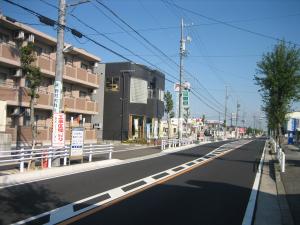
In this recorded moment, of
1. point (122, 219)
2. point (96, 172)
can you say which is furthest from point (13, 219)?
point (96, 172)

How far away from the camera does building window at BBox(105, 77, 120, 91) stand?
2018 inches

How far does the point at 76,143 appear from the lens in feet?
62.8

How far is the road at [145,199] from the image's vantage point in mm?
8752

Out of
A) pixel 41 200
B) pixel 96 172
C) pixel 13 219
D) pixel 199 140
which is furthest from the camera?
pixel 199 140

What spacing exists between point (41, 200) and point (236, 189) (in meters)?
6.41

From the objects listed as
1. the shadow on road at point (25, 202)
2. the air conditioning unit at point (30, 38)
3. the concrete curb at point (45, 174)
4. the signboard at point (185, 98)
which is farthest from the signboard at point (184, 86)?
the shadow on road at point (25, 202)

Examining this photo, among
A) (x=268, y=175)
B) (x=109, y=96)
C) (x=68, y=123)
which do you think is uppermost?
(x=109, y=96)

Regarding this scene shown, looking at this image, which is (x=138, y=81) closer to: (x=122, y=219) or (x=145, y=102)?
(x=145, y=102)

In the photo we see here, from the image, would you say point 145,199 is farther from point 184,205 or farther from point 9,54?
point 9,54

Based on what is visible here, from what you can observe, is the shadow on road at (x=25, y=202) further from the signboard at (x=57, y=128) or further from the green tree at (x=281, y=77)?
the green tree at (x=281, y=77)

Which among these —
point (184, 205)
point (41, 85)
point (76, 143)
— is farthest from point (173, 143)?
point (184, 205)

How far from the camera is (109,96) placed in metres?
51.4

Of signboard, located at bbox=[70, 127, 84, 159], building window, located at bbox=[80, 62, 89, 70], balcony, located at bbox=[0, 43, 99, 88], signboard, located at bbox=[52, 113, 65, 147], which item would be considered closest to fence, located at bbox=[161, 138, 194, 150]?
balcony, located at bbox=[0, 43, 99, 88]

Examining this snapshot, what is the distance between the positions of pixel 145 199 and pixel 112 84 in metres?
41.2
